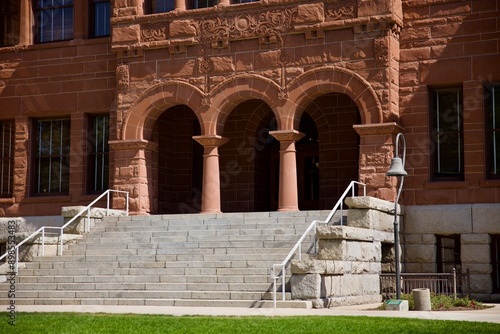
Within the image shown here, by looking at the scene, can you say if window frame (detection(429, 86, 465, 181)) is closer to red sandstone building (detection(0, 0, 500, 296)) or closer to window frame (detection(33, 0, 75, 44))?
red sandstone building (detection(0, 0, 500, 296))

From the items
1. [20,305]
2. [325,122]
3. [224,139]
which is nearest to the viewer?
[20,305]

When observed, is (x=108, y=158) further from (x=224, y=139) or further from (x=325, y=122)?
(x=325, y=122)

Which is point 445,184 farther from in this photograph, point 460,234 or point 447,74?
point 447,74

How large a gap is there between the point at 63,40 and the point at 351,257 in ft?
38.4

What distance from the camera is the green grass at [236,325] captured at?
45.1 ft

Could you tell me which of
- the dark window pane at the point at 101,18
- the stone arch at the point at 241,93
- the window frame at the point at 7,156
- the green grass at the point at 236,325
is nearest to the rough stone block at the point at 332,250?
the green grass at the point at 236,325

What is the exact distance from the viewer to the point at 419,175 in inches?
910

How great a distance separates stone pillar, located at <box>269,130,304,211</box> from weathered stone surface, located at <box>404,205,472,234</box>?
8.78 ft

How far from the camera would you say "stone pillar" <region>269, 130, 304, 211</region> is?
76.8ft

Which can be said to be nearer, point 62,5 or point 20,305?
point 20,305

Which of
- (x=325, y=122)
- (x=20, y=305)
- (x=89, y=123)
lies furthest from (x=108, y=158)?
(x=20, y=305)

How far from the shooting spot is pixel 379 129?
22828 millimetres

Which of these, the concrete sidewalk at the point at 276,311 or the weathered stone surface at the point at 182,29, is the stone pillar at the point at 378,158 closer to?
the concrete sidewalk at the point at 276,311

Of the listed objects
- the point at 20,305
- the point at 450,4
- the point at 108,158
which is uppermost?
the point at 450,4
